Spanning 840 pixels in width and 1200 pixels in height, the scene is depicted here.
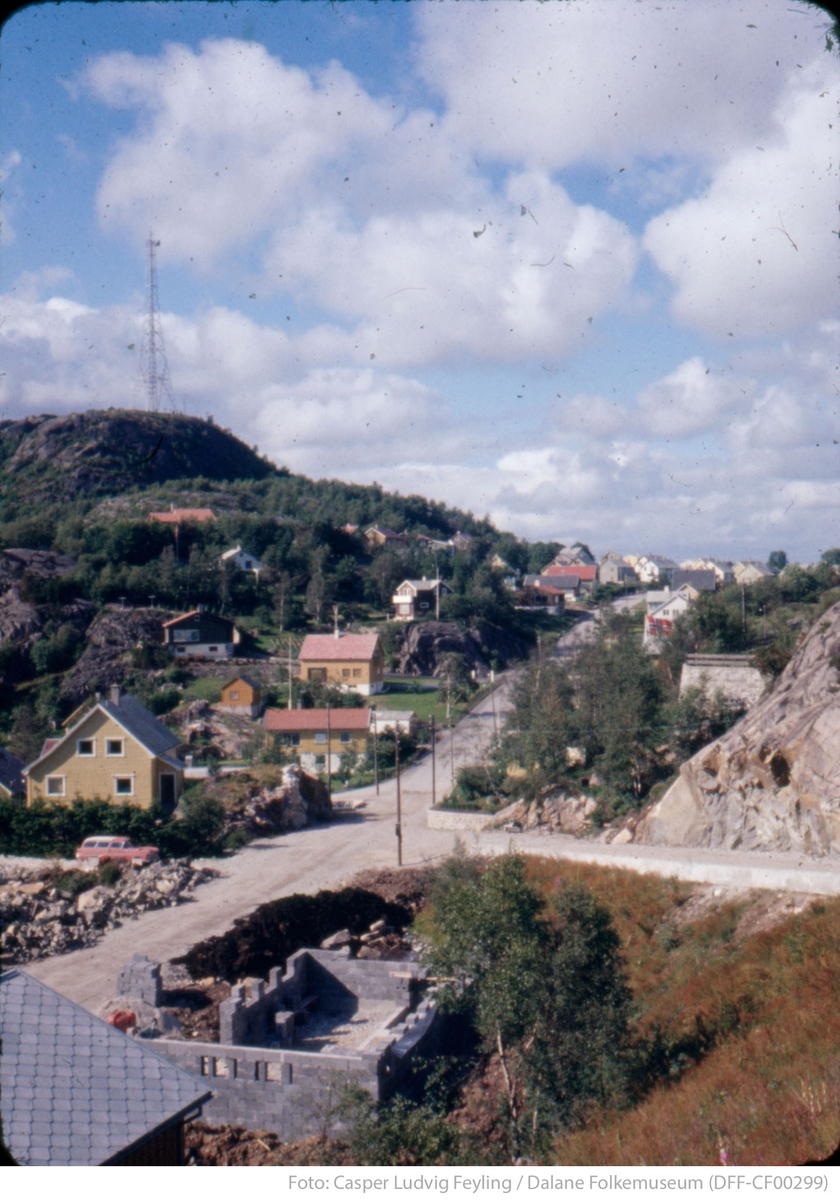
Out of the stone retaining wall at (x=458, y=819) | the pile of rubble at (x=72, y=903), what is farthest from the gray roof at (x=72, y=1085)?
the stone retaining wall at (x=458, y=819)

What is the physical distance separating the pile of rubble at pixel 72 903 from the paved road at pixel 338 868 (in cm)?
41

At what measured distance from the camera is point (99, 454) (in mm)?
91000

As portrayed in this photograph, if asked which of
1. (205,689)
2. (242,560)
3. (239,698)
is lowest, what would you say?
(239,698)

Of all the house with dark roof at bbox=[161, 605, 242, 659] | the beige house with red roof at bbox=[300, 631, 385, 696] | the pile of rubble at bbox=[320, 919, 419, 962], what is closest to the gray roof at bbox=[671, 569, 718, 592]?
the beige house with red roof at bbox=[300, 631, 385, 696]

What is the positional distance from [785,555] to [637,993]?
67.0 m

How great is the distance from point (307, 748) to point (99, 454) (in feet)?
217

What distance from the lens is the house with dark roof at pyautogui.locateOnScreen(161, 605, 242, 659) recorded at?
162ft

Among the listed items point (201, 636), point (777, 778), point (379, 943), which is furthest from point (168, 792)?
point (201, 636)

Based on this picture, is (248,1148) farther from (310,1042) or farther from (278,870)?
(278,870)

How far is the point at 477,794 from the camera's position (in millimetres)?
29734

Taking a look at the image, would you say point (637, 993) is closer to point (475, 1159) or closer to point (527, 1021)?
point (527, 1021)

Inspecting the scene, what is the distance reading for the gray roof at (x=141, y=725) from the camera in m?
25.8

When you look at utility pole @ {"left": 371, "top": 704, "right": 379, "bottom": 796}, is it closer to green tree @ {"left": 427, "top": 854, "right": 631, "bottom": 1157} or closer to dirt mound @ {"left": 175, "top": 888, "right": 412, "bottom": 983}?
dirt mound @ {"left": 175, "top": 888, "right": 412, "bottom": 983}

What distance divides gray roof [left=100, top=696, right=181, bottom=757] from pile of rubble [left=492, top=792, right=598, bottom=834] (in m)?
11.3
